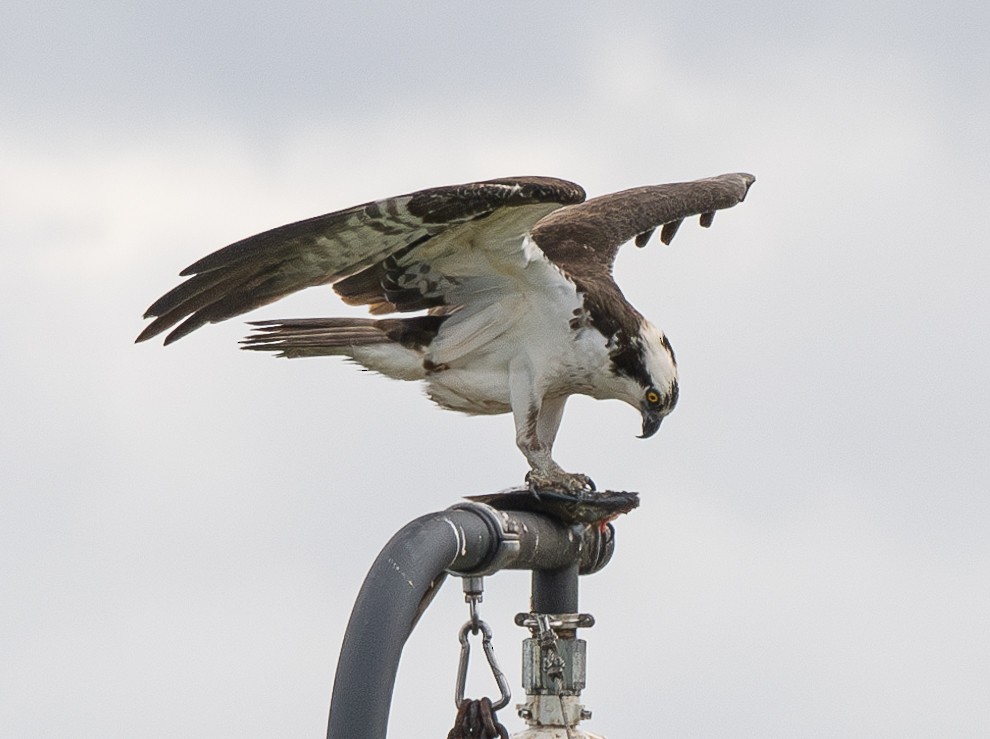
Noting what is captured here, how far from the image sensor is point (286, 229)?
532cm

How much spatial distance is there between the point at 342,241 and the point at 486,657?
223 cm

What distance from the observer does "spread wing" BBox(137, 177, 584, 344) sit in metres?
5.36

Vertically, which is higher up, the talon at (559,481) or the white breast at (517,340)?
the white breast at (517,340)

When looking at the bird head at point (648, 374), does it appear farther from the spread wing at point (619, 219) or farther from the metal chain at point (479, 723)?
the metal chain at point (479, 723)

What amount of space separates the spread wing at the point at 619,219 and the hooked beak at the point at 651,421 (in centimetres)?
60

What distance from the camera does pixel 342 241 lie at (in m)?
5.57

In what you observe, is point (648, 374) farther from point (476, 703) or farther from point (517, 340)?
point (476, 703)

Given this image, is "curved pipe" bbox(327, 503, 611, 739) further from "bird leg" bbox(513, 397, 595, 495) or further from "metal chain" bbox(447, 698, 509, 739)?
"bird leg" bbox(513, 397, 595, 495)

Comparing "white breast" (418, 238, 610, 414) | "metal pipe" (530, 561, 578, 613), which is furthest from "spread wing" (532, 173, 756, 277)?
"metal pipe" (530, 561, 578, 613)

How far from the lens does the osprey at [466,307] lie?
17.8 feet

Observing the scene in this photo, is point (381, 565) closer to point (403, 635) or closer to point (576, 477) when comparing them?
point (403, 635)

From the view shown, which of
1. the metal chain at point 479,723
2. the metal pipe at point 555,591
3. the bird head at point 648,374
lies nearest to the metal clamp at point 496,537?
the metal chain at point 479,723

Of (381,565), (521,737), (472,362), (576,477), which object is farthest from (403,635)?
(472,362)

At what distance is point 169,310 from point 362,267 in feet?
2.53
